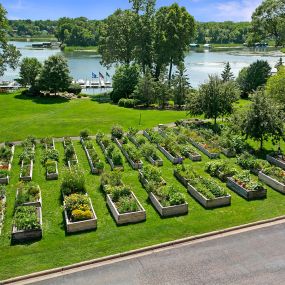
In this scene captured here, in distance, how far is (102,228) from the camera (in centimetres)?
1775

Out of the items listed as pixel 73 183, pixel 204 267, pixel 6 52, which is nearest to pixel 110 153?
pixel 73 183

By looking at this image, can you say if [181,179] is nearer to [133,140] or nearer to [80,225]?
[80,225]

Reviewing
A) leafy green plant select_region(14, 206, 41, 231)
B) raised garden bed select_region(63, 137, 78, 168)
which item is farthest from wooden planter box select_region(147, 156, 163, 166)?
leafy green plant select_region(14, 206, 41, 231)

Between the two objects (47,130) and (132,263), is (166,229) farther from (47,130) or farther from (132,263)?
(47,130)

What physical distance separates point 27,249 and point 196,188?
9.84m

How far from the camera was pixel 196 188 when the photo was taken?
21.2 metres

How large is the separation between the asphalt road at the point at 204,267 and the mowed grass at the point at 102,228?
1.00m

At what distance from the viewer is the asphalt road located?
46.5ft

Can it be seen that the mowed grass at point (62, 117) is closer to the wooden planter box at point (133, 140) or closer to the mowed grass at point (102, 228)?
the wooden planter box at point (133, 140)

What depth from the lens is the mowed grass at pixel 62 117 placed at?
35719 millimetres

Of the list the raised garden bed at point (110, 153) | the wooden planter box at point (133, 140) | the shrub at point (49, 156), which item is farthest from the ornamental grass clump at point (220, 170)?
the shrub at point (49, 156)

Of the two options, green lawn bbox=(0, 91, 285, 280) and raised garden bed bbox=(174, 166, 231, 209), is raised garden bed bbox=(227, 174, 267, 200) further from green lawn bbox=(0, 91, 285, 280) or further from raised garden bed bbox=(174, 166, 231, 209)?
raised garden bed bbox=(174, 166, 231, 209)

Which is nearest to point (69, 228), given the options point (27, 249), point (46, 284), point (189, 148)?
point (27, 249)

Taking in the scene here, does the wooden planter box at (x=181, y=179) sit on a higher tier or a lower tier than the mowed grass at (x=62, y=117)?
higher
